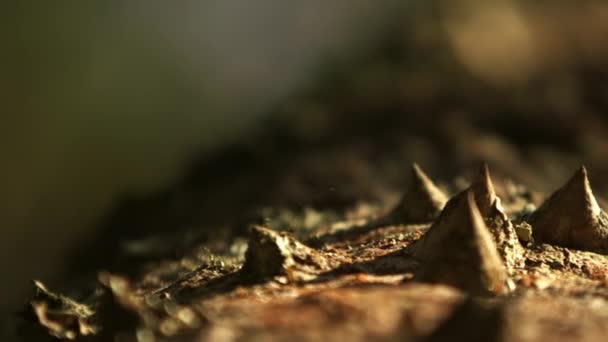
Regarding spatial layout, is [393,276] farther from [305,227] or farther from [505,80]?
[505,80]

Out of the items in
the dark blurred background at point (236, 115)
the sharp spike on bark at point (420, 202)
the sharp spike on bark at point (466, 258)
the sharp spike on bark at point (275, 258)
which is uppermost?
the dark blurred background at point (236, 115)

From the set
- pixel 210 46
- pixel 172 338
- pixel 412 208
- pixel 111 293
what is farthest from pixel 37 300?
pixel 210 46

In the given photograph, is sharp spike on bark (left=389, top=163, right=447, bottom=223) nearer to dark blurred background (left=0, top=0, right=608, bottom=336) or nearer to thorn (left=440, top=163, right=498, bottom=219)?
thorn (left=440, top=163, right=498, bottom=219)

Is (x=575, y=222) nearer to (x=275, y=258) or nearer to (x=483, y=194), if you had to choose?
(x=483, y=194)

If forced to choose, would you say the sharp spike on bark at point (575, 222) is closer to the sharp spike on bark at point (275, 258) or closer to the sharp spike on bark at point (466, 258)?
the sharp spike on bark at point (466, 258)

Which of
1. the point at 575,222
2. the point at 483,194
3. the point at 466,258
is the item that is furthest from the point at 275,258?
the point at 575,222

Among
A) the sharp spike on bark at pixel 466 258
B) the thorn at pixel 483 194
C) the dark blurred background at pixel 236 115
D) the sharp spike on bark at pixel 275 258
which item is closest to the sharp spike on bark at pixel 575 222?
the thorn at pixel 483 194
